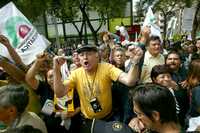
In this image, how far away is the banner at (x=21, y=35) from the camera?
17.7 feet

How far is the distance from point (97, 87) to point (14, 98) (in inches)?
58.9

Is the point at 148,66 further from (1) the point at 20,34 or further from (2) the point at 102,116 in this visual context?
(1) the point at 20,34

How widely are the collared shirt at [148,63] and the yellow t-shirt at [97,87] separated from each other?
2.48 feet

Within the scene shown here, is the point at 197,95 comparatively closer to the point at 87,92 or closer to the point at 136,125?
the point at 136,125

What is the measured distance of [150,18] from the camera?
7234 millimetres

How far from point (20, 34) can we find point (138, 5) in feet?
124

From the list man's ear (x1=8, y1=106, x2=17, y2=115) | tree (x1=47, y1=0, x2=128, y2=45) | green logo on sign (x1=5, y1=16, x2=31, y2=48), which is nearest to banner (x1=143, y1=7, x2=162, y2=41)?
green logo on sign (x1=5, y1=16, x2=31, y2=48)

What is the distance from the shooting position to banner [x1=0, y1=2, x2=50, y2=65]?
5.40m

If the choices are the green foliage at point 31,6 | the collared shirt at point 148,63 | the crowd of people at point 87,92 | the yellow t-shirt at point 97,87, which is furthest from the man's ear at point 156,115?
the green foliage at point 31,6

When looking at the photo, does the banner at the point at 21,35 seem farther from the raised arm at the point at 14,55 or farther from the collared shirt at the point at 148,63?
the collared shirt at the point at 148,63

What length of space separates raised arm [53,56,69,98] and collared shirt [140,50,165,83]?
3.95ft

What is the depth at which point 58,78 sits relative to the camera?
4445 mm

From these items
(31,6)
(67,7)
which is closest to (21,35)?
(31,6)

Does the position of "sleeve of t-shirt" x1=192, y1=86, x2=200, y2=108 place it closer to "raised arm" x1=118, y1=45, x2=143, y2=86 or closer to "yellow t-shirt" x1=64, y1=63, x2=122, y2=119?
"raised arm" x1=118, y1=45, x2=143, y2=86
